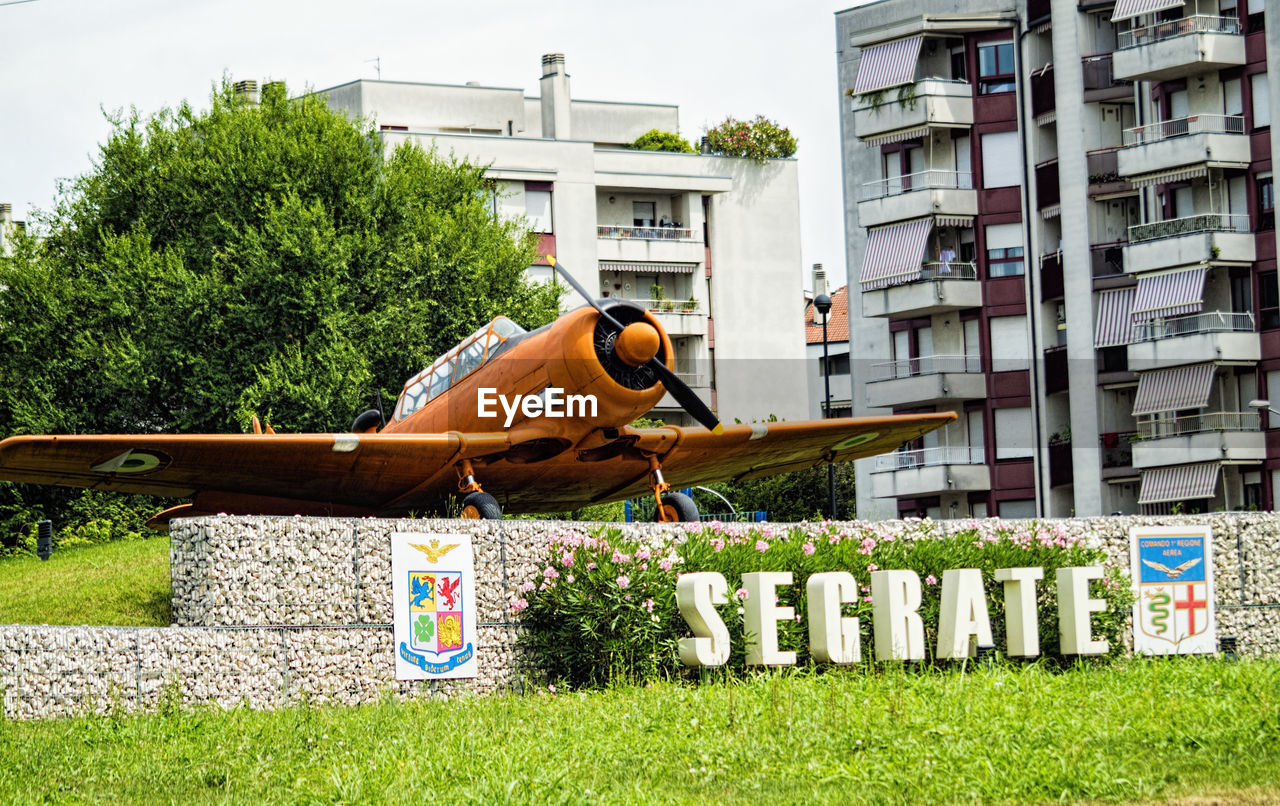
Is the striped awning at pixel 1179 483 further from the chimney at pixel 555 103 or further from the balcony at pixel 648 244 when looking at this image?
the chimney at pixel 555 103

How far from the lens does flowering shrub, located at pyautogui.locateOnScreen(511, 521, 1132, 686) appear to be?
1537 centimetres

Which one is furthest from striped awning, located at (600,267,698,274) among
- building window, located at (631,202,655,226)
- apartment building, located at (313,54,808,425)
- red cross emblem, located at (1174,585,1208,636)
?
red cross emblem, located at (1174,585,1208,636)

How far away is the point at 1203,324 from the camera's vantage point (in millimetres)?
45031

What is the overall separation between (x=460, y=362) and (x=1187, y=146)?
29.1 m

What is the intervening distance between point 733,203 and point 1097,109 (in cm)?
2391

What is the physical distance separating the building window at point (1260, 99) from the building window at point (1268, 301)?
4089 millimetres

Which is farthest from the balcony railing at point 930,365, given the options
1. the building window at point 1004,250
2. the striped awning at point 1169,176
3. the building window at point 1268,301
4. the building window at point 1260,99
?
the building window at point 1260,99

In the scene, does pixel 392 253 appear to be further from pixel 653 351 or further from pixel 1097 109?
pixel 653 351

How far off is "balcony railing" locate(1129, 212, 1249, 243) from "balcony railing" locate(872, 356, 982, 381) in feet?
22.8

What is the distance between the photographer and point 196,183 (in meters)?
44.0

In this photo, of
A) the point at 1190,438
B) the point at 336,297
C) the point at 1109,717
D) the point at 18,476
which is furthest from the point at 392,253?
the point at 1109,717

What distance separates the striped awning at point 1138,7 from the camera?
45281 millimetres

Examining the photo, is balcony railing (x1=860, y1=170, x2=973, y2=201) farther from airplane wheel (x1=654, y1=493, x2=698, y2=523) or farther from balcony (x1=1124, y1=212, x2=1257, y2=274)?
airplane wheel (x1=654, y1=493, x2=698, y2=523)

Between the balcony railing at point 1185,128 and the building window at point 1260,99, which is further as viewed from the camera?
the balcony railing at point 1185,128
